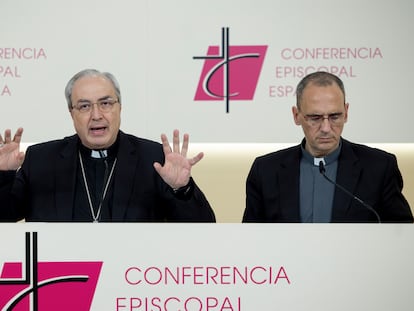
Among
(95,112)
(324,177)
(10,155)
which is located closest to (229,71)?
(95,112)

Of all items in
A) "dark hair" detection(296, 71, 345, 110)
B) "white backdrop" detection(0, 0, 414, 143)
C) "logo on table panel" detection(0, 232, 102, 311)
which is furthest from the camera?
"white backdrop" detection(0, 0, 414, 143)

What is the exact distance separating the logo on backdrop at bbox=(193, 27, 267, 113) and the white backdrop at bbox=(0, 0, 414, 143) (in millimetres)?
27

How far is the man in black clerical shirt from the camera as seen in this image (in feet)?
8.91

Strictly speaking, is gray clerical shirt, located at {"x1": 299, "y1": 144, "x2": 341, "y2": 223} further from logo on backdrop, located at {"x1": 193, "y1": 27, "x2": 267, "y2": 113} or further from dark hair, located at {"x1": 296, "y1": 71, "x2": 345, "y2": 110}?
logo on backdrop, located at {"x1": 193, "y1": 27, "x2": 267, "y2": 113}

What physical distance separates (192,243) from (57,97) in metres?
2.30

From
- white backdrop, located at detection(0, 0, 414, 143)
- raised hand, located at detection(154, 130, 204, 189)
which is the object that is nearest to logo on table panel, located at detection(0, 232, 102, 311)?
raised hand, located at detection(154, 130, 204, 189)

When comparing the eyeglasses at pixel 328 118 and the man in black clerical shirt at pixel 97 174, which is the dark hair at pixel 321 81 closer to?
the eyeglasses at pixel 328 118

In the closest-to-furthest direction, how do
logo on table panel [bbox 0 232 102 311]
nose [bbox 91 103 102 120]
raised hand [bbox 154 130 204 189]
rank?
logo on table panel [bbox 0 232 102 311] → raised hand [bbox 154 130 204 189] → nose [bbox 91 103 102 120]

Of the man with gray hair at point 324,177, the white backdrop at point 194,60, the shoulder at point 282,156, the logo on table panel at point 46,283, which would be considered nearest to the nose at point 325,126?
the man with gray hair at point 324,177

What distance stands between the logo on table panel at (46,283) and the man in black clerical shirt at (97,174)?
0.64m

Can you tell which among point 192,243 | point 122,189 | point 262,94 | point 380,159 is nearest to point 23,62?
point 262,94

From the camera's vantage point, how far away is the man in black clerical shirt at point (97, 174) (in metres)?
2.72

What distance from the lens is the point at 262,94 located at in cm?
417

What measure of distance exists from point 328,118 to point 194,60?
4.20ft
